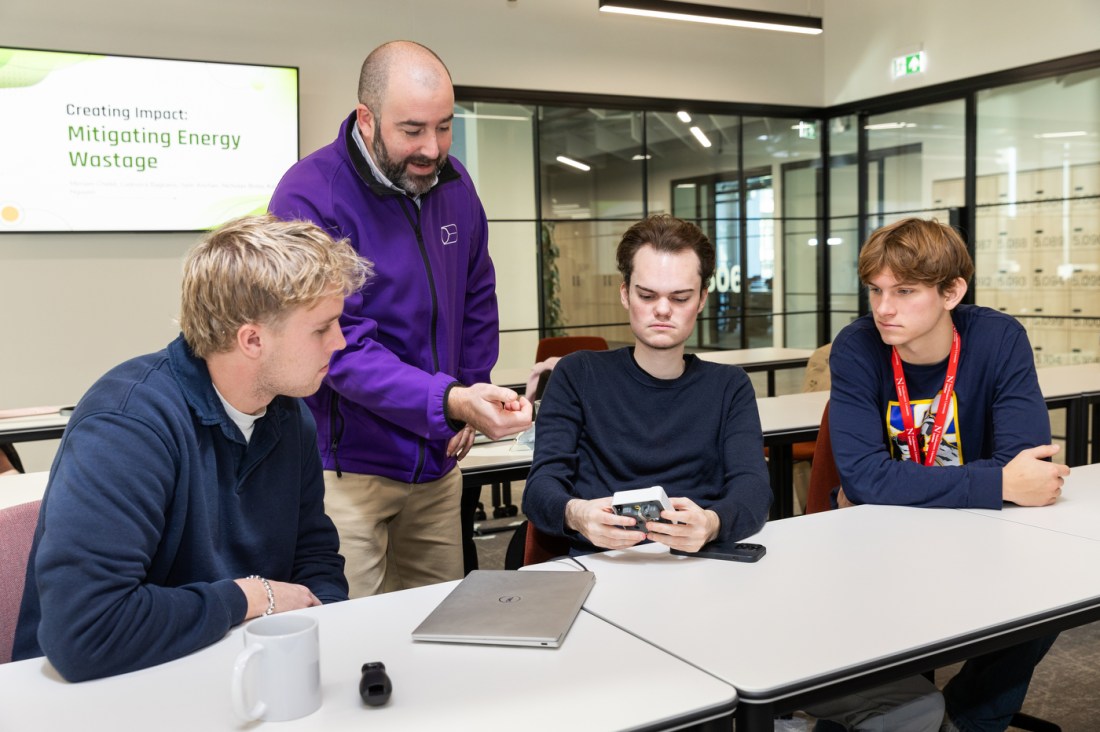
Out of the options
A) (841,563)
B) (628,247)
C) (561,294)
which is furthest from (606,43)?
(841,563)

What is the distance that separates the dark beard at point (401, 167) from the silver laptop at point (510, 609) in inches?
34.8

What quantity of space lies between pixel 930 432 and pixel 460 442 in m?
1.08

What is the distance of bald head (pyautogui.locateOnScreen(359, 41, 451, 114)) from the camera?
194 centimetres

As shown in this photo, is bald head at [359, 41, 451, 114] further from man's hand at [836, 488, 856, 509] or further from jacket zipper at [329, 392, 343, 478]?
man's hand at [836, 488, 856, 509]

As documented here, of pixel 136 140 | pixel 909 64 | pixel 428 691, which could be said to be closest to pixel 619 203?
pixel 909 64

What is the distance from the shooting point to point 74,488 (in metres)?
1.20

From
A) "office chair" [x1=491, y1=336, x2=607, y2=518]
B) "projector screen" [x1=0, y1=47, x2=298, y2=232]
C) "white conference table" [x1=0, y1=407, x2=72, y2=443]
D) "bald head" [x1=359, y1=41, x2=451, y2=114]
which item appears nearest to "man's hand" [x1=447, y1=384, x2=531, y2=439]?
"bald head" [x1=359, y1=41, x2=451, y2=114]

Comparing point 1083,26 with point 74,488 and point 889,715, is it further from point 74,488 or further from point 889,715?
point 74,488

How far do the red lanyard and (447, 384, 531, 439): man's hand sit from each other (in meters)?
0.95

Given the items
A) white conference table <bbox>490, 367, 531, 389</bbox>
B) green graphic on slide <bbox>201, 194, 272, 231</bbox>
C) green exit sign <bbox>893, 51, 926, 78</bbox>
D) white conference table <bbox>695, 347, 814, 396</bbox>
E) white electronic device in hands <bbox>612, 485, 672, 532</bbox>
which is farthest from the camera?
green exit sign <bbox>893, 51, 926, 78</bbox>

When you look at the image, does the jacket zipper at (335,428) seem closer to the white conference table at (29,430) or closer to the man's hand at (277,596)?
the man's hand at (277,596)

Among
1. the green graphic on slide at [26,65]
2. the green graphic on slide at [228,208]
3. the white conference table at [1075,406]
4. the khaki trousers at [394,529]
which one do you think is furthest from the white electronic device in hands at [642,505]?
the green graphic on slide at [26,65]

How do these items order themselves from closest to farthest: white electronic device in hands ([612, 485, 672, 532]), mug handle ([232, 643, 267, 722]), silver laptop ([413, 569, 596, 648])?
mug handle ([232, 643, 267, 722])
silver laptop ([413, 569, 596, 648])
white electronic device in hands ([612, 485, 672, 532])

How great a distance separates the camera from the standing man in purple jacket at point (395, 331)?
191cm
